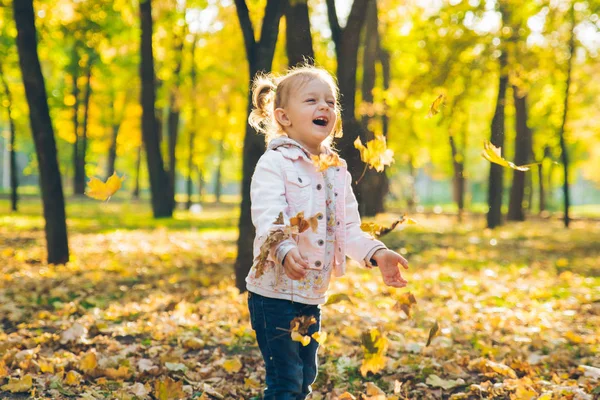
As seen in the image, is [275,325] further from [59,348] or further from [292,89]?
[59,348]

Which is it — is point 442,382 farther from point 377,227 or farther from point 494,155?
point 494,155

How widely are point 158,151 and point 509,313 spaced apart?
12315mm

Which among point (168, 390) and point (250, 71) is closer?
point (168, 390)

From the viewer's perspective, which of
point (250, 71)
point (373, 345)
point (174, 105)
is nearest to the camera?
point (373, 345)

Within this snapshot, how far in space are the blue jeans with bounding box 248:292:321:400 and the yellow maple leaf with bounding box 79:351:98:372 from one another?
1.67m

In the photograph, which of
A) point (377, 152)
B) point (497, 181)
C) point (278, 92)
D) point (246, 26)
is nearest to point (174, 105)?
point (497, 181)

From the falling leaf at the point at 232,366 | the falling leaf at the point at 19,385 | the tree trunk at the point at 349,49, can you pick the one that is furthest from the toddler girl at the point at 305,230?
the tree trunk at the point at 349,49

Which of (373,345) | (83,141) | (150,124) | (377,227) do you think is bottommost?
(373,345)

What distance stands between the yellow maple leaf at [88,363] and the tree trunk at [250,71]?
8.62 feet

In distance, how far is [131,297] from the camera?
645 cm

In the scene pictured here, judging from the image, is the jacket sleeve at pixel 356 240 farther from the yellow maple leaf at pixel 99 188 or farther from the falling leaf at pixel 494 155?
the yellow maple leaf at pixel 99 188

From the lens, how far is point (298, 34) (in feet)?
22.5

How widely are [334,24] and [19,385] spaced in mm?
5809

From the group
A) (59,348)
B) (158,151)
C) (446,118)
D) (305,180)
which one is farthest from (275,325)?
(158,151)
